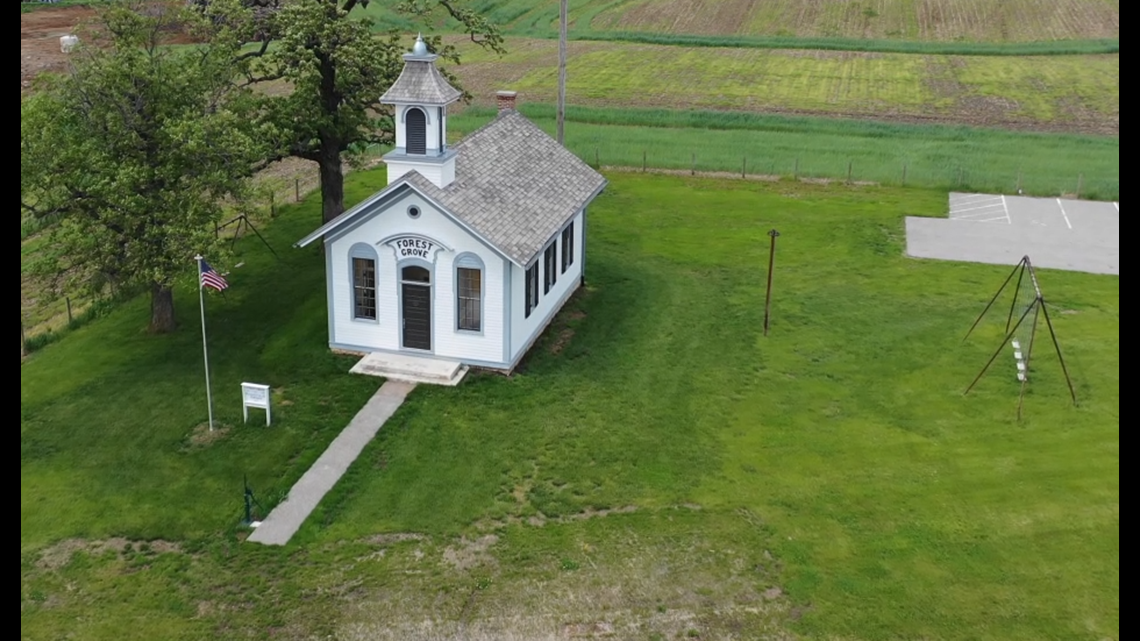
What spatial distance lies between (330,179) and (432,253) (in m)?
9.57

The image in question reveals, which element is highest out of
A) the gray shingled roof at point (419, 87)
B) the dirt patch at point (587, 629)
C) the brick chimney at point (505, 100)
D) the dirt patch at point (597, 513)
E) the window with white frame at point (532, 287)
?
the gray shingled roof at point (419, 87)

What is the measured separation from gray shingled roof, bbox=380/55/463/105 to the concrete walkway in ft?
21.1

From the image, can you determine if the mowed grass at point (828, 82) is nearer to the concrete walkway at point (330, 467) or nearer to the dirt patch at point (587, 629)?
the concrete walkway at point (330, 467)

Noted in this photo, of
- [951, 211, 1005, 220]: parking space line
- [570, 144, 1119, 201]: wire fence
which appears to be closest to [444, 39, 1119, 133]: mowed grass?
[570, 144, 1119, 201]: wire fence

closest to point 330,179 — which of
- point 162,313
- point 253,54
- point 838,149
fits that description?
point 253,54

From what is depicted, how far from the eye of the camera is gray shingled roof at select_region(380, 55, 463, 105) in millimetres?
22312

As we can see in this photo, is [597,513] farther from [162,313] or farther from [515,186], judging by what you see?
[162,313]

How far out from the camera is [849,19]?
247 feet

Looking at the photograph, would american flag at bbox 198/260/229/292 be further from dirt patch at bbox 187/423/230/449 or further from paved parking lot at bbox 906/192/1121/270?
paved parking lot at bbox 906/192/1121/270

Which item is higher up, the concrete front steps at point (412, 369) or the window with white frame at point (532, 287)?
the window with white frame at point (532, 287)

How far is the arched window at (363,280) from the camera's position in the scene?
74.2 feet

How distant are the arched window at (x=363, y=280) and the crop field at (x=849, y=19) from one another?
5738 centimetres

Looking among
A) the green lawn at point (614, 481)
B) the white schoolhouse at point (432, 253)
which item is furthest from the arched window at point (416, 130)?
the green lawn at point (614, 481)

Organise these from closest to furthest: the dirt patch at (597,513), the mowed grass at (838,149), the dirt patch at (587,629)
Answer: the dirt patch at (587,629) < the dirt patch at (597,513) < the mowed grass at (838,149)
